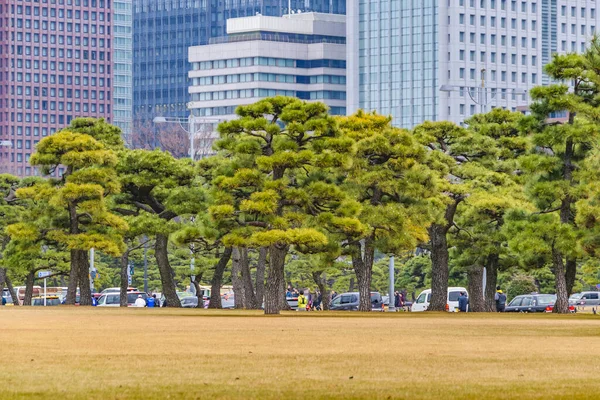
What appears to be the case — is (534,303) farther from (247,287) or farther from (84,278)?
(84,278)

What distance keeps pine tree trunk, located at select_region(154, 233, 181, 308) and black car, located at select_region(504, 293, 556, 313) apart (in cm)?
1848

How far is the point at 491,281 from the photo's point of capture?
7600 cm

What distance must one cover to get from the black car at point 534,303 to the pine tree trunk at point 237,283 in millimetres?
14575

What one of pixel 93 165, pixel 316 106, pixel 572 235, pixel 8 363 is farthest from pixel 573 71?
pixel 8 363

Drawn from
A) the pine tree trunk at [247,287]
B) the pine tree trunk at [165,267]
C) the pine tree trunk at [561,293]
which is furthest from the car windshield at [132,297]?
the pine tree trunk at [561,293]

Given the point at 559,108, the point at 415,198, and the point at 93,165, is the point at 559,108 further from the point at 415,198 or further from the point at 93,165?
the point at 93,165

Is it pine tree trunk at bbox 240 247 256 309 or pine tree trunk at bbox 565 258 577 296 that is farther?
pine tree trunk at bbox 240 247 256 309

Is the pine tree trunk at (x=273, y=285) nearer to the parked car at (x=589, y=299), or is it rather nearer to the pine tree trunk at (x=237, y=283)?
the pine tree trunk at (x=237, y=283)

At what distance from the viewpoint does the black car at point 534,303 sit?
76.2 m

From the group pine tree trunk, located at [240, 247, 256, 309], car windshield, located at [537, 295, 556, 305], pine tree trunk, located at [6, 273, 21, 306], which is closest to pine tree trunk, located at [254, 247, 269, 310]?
pine tree trunk, located at [240, 247, 256, 309]

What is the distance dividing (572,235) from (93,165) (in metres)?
25.1

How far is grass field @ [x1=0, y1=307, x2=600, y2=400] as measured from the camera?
20.8 metres

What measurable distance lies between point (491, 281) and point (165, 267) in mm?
17234

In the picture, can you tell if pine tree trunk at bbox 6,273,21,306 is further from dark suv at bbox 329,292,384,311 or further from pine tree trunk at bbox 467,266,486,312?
pine tree trunk at bbox 467,266,486,312
